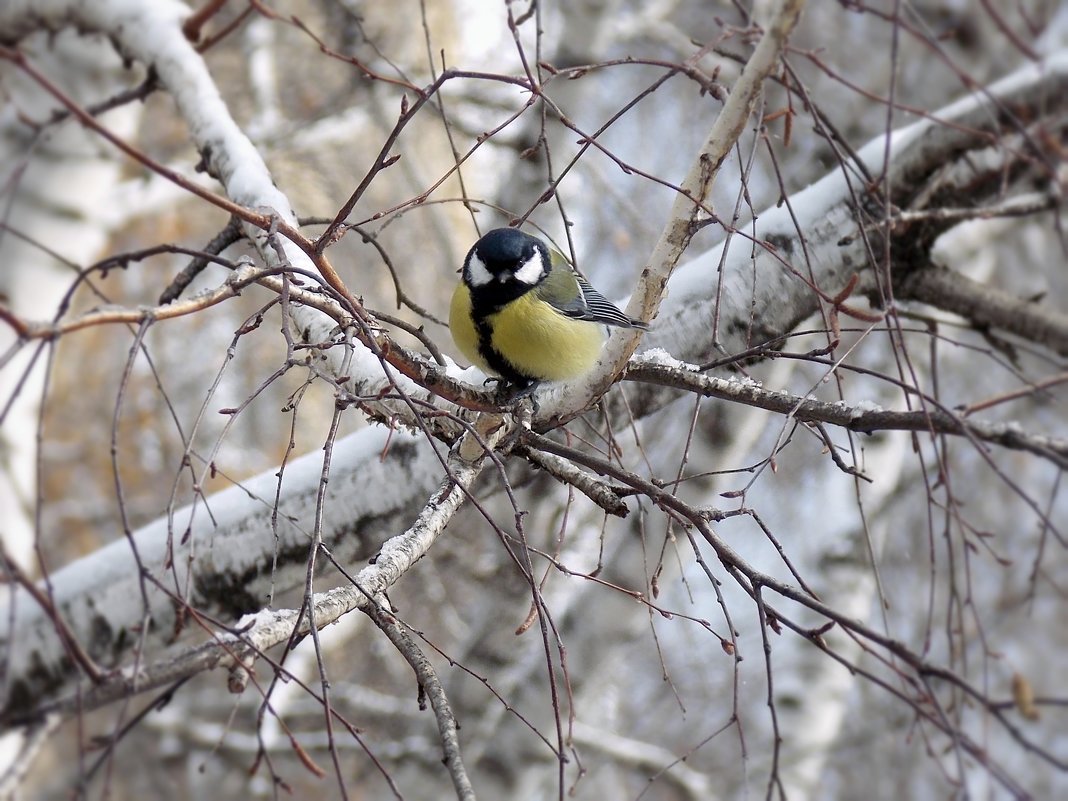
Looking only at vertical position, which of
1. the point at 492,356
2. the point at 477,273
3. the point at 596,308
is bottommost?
the point at 492,356

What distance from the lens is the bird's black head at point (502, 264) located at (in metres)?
2.12

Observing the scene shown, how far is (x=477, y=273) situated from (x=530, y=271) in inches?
4.7

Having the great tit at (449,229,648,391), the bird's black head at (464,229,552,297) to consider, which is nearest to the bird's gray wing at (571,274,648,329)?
the great tit at (449,229,648,391)

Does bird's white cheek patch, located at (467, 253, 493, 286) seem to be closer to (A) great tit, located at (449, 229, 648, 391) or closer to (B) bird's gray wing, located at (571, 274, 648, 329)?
(A) great tit, located at (449, 229, 648, 391)

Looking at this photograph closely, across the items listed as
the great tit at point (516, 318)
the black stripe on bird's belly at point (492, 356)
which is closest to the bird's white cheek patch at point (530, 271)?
the great tit at point (516, 318)

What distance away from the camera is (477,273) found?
7.09 feet

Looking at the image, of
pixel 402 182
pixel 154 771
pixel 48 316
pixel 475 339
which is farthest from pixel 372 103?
pixel 154 771

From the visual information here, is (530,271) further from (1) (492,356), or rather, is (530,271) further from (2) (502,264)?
(1) (492,356)

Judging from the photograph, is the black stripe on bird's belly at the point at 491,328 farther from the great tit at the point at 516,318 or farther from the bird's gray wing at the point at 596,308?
the bird's gray wing at the point at 596,308

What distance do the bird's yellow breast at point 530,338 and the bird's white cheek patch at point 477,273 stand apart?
32 millimetres

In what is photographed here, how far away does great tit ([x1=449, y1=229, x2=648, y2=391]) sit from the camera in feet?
6.90

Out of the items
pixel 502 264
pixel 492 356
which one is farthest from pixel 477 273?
pixel 492 356

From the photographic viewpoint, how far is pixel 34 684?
2.56 m

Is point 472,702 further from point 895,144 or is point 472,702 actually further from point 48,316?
point 895,144
